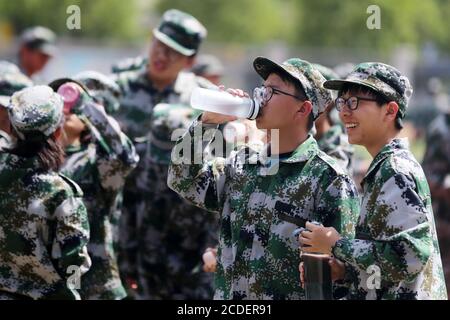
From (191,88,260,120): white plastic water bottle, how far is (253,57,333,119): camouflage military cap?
10.2 inches

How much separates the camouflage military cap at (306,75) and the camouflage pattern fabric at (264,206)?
20cm

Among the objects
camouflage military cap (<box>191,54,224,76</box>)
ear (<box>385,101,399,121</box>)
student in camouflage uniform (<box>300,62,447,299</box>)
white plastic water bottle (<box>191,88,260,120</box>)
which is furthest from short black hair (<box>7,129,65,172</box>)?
camouflage military cap (<box>191,54,224,76</box>)

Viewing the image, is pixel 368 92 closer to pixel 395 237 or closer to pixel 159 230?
pixel 395 237

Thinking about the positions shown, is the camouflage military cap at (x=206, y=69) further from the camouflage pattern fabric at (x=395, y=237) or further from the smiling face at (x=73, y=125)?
the camouflage pattern fabric at (x=395, y=237)

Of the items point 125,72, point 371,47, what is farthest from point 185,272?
point 371,47

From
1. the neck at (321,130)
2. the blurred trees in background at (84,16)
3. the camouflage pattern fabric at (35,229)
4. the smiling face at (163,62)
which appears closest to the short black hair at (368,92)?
the camouflage pattern fabric at (35,229)

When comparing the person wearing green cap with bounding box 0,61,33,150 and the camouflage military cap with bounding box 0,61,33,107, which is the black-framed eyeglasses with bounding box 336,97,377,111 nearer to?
the person wearing green cap with bounding box 0,61,33,150

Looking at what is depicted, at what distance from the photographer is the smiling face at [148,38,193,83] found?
8258mm

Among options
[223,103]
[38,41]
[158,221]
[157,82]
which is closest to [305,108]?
[223,103]

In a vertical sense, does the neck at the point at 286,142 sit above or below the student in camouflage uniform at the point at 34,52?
below

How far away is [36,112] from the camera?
533 cm

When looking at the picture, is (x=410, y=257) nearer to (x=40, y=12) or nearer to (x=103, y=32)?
(x=40, y=12)

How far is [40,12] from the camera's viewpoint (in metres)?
44.3

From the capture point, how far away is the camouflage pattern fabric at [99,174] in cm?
647
